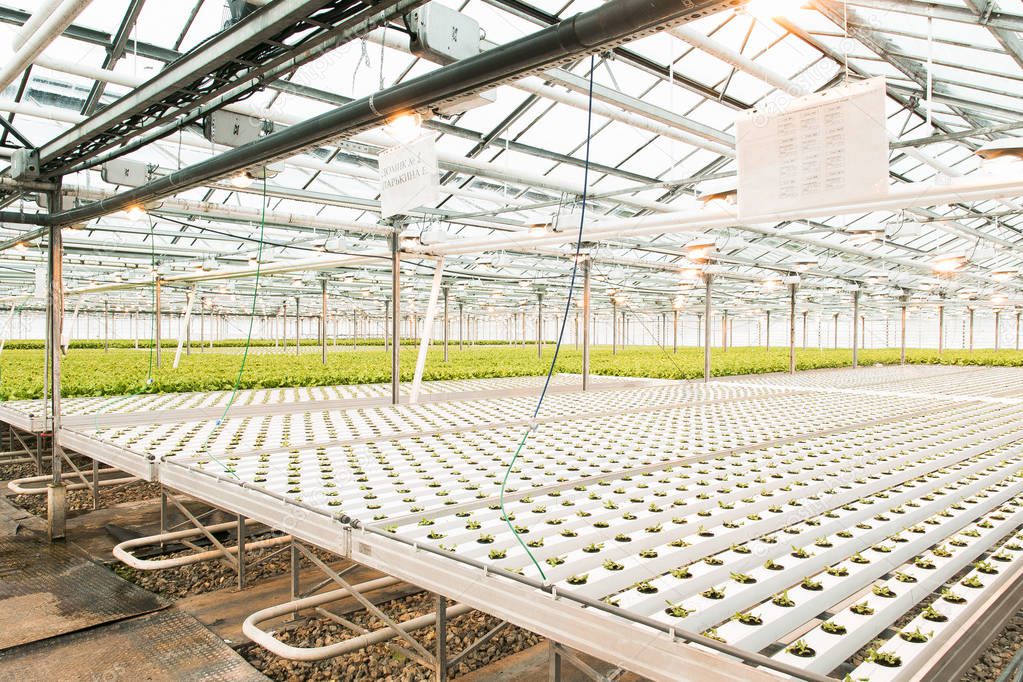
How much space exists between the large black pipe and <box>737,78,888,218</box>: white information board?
39.6 inches

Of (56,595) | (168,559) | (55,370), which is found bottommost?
(56,595)

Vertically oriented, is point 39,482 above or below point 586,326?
below

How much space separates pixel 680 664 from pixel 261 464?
4.41m

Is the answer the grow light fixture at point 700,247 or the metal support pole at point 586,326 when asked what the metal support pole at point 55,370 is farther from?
the metal support pole at point 586,326

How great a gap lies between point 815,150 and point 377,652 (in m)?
4.72

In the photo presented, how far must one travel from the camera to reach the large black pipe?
89.7 inches

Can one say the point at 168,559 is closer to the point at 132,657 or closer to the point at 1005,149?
the point at 132,657

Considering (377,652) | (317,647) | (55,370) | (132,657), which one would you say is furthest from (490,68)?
(55,370)

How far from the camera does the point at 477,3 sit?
19.0ft

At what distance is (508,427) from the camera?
8.25 meters

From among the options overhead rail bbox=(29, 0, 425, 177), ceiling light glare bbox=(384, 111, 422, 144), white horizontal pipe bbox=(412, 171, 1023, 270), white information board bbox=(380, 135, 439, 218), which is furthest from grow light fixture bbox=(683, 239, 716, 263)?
overhead rail bbox=(29, 0, 425, 177)

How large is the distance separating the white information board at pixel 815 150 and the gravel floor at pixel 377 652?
392cm

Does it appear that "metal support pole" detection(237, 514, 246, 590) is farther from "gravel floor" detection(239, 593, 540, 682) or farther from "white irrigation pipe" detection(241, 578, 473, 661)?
"white irrigation pipe" detection(241, 578, 473, 661)

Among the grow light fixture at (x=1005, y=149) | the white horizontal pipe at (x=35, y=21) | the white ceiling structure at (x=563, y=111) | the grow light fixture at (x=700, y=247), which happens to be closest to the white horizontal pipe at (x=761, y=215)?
the white ceiling structure at (x=563, y=111)
